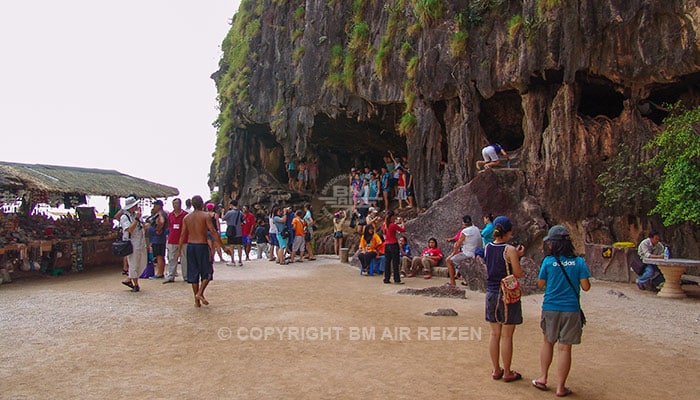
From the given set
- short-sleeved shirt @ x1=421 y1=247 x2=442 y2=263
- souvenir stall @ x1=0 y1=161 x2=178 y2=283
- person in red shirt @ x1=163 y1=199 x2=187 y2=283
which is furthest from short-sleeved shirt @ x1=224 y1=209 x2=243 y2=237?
short-sleeved shirt @ x1=421 y1=247 x2=442 y2=263

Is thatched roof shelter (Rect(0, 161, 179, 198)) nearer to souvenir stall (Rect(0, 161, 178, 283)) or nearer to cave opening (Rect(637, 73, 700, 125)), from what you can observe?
souvenir stall (Rect(0, 161, 178, 283))

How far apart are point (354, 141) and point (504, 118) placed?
9.62 m

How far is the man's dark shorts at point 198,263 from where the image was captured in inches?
342

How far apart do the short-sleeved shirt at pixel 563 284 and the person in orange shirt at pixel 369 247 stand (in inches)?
350

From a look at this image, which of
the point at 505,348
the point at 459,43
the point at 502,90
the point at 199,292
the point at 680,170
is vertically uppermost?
the point at 459,43

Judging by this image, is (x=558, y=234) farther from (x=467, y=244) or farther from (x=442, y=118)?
(x=442, y=118)

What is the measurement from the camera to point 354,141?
89.4 feet

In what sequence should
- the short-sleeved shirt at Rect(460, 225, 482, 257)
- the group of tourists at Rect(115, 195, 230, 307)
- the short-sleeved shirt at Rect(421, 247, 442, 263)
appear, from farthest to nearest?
the short-sleeved shirt at Rect(421, 247, 442, 263), the short-sleeved shirt at Rect(460, 225, 482, 257), the group of tourists at Rect(115, 195, 230, 307)

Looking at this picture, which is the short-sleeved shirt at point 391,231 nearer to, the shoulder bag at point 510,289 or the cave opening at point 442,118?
the shoulder bag at point 510,289

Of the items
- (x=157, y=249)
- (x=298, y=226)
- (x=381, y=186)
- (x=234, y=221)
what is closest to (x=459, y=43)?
(x=381, y=186)

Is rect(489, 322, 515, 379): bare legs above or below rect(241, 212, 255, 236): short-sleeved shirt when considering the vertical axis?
below

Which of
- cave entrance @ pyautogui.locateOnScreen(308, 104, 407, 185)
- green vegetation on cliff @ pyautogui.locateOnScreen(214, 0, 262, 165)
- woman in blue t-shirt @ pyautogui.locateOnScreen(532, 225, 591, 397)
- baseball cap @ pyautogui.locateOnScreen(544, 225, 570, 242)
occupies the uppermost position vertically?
green vegetation on cliff @ pyautogui.locateOnScreen(214, 0, 262, 165)

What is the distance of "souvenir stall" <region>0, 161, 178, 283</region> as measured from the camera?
12.7 m

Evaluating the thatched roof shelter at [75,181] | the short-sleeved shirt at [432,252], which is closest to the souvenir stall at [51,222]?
the thatched roof shelter at [75,181]
